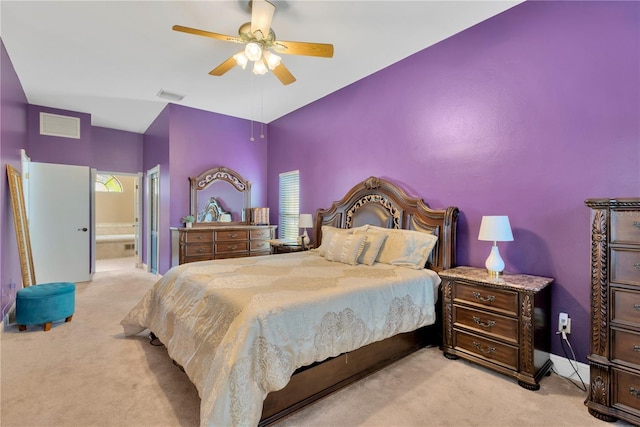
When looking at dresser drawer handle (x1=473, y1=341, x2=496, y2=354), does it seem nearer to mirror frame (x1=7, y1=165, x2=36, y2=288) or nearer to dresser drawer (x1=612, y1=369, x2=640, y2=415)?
dresser drawer (x1=612, y1=369, x2=640, y2=415)

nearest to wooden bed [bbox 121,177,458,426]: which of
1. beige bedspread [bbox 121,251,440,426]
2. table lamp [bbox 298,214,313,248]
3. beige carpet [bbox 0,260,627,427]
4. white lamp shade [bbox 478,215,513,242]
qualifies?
beige bedspread [bbox 121,251,440,426]

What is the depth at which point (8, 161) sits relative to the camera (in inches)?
144

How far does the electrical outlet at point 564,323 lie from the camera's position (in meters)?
2.41

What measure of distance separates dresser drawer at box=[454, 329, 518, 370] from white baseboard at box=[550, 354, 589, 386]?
0.47 metres

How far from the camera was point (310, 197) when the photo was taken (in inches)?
202

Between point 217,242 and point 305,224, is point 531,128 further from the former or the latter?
point 217,242

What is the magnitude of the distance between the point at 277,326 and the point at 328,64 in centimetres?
317

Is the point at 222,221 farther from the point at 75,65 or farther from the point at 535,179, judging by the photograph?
the point at 535,179

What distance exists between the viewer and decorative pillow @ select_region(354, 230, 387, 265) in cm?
313

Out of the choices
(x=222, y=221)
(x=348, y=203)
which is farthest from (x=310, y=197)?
(x=222, y=221)

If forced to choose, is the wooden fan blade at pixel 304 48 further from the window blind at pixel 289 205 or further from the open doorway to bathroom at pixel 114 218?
the open doorway to bathroom at pixel 114 218

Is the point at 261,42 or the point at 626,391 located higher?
the point at 261,42

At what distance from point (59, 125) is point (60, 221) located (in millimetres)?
1687

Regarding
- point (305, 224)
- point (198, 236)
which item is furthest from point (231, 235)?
point (305, 224)
